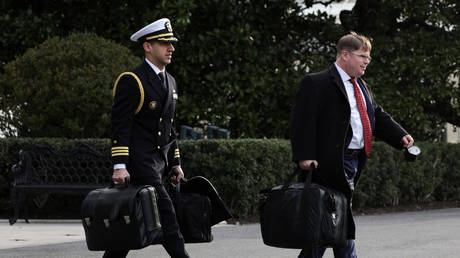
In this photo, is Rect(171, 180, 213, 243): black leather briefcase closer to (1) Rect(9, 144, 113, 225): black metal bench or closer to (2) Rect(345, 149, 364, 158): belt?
(2) Rect(345, 149, 364, 158): belt

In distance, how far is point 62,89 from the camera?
12695 millimetres

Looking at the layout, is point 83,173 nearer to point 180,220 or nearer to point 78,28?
point 78,28

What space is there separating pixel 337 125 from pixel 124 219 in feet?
4.85

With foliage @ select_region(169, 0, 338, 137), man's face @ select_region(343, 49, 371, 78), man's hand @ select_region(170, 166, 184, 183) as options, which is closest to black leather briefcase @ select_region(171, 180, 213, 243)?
man's hand @ select_region(170, 166, 184, 183)

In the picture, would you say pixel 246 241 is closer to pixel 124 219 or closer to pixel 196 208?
pixel 196 208

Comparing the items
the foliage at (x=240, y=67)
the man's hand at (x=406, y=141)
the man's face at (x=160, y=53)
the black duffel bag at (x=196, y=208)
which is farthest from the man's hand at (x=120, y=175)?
the foliage at (x=240, y=67)

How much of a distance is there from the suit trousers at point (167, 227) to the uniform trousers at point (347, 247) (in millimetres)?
777

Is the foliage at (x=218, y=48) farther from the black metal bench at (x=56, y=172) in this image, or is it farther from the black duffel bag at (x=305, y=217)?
the black duffel bag at (x=305, y=217)

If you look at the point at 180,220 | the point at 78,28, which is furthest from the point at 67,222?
the point at 180,220

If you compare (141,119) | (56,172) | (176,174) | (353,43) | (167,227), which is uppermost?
(353,43)

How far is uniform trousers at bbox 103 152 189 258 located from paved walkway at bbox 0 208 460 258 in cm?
295

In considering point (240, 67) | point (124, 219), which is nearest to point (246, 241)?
point (124, 219)

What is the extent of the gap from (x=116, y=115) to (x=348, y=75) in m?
1.53

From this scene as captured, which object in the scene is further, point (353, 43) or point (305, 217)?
point (353, 43)
